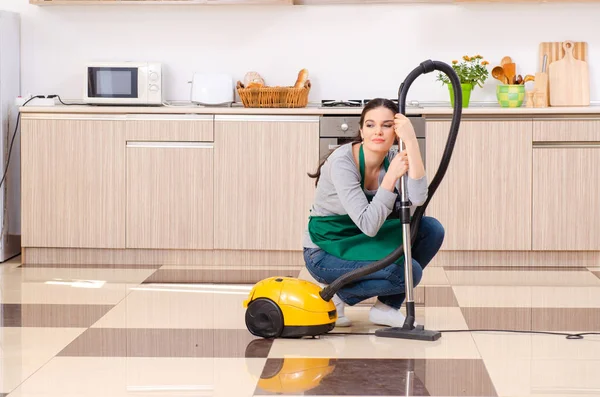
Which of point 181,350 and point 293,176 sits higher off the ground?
point 293,176

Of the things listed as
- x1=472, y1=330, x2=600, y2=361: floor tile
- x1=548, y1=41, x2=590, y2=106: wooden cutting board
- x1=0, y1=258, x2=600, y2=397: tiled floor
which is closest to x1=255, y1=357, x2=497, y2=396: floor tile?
x1=0, y1=258, x2=600, y2=397: tiled floor

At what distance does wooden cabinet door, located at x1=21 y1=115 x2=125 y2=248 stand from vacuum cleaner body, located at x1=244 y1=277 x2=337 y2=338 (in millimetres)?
2148

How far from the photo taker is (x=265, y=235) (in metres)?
5.07

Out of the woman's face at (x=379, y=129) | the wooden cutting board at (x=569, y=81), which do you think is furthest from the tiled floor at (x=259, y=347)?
the wooden cutting board at (x=569, y=81)

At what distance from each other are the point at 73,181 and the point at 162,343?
7.21ft

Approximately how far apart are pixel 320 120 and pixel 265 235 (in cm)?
67

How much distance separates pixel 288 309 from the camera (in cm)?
309

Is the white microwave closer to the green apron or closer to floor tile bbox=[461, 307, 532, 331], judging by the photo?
the green apron

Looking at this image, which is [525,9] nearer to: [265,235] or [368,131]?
[265,235]

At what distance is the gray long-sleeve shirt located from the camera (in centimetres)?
310

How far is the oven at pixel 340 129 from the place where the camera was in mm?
5000

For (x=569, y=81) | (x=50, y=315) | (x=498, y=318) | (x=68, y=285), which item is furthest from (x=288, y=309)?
(x=569, y=81)

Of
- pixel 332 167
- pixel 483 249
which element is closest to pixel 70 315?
pixel 332 167

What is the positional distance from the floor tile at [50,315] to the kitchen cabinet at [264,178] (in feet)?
4.51
